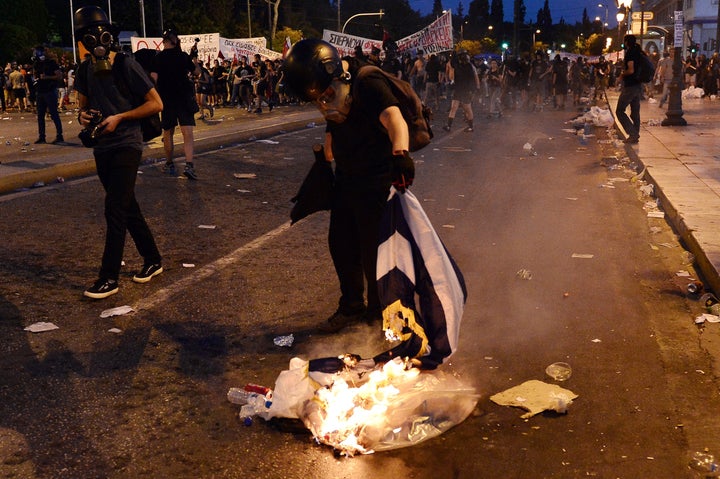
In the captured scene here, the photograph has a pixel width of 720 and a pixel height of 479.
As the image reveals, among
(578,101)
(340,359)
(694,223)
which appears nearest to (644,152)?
(694,223)

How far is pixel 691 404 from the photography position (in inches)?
153

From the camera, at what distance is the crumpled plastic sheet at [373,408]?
3434 mm

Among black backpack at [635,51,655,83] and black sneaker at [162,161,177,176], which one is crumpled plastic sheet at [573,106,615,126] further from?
black sneaker at [162,161,177,176]

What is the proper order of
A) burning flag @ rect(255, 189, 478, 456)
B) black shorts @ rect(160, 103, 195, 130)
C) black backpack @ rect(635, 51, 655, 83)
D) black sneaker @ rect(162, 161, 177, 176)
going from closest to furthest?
burning flag @ rect(255, 189, 478, 456) < black shorts @ rect(160, 103, 195, 130) < black sneaker @ rect(162, 161, 177, 176) < black backpack @ rect(635, 51, 655, 83)

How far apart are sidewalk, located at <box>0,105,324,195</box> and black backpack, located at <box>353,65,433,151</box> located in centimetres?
724

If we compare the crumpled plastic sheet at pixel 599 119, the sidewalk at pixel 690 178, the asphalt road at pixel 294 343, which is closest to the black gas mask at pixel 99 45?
the asphalt road at pixel 294 343

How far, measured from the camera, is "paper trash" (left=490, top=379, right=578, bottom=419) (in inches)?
149

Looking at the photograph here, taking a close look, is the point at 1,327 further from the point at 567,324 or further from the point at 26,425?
the point at 567,324

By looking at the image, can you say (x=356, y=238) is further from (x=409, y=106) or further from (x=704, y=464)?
(x=704, y=464)

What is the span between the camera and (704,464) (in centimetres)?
330

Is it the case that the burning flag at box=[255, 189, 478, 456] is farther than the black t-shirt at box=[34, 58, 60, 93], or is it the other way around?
the black t-shirt at box=[34, 58, 60, 93]

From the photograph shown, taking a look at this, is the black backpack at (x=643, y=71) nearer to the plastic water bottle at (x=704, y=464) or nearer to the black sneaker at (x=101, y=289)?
the black sneaker at (x=101, y=289)

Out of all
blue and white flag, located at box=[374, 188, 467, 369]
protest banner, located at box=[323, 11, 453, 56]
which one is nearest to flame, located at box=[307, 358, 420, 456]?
blue and white flag, located at box=[374, 188, 467, 369]

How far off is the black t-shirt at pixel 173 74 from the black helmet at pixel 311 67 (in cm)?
680
